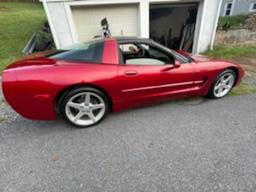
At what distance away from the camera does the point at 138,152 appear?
2504 mm

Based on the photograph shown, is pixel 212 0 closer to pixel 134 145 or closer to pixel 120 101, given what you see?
pixel 120 101

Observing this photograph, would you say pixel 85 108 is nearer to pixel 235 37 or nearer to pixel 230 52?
pixel 230 52

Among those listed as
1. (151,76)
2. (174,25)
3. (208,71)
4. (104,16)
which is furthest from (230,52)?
(151,76)

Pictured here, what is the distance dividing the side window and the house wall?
3231mm

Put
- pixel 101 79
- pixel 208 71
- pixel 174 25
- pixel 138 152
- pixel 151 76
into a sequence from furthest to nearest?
pixel 174 25 → pixel 208 71 → pixel 151 76 → pixel 101 79 → pixel 138 152

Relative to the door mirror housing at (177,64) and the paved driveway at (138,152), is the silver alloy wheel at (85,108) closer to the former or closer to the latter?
the paved driveway at (138,152)

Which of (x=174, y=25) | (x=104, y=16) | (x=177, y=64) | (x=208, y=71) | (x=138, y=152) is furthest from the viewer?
(x=174, y=25)

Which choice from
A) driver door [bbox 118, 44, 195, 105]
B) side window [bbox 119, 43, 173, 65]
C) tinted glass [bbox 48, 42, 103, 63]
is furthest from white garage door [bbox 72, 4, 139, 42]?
tinted glass [bbox 48, 42, 103, 63]

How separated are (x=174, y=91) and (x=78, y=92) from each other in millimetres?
1629

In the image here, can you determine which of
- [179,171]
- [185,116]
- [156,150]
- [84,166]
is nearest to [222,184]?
[179,171]

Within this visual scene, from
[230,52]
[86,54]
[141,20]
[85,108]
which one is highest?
[141,20]

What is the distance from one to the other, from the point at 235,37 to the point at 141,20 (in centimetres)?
439

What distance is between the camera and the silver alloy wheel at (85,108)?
2.80 meters

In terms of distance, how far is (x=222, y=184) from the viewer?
6.70ft
